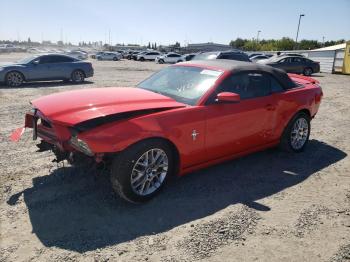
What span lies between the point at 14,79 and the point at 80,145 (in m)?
11.5

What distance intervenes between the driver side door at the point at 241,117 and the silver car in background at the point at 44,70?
11.4 metres

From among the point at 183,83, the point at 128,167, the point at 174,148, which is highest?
the point at 183,83

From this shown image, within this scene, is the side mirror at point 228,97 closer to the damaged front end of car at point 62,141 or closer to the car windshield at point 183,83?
the car windshield at point 183,83

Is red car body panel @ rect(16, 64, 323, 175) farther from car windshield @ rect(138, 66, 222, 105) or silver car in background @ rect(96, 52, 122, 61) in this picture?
silver car in background @ rect(96, 52, 122, 61)

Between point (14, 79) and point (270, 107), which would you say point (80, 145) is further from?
point (14, 79)

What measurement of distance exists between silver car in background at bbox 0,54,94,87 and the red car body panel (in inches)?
402

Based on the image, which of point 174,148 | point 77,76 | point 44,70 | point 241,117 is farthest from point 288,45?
point 174,148

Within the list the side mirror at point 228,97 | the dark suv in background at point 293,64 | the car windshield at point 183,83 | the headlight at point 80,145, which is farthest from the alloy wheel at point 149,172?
the dark suv in background at point 293,64

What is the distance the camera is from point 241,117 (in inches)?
191

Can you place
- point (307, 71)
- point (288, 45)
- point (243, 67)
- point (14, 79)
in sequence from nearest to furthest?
1. point (243, 67)
2. point (14, 79)
3. point (307, 71)
4. point (288, 45)

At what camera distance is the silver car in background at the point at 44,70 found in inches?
536

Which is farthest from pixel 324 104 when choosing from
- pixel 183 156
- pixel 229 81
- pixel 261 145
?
pixel 183 156

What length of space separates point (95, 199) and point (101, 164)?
0.50 m

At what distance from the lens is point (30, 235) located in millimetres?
3389
